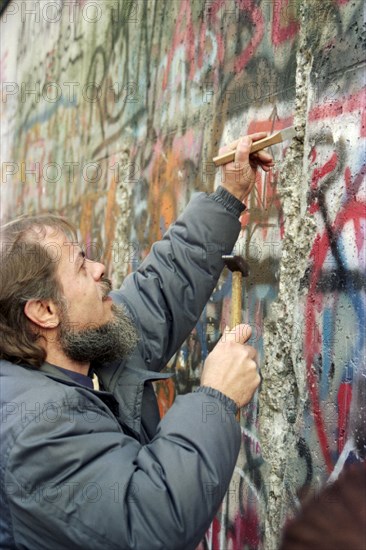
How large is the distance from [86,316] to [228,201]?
2.10 ft

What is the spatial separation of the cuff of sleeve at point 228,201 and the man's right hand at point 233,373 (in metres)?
0.59

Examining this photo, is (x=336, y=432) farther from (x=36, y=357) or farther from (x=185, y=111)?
(x=185, y=111)

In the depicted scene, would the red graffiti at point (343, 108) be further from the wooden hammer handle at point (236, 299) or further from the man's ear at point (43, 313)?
the man's ear at point (43, 313)

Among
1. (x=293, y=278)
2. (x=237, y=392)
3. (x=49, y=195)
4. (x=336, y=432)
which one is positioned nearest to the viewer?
(x=237, y=392)

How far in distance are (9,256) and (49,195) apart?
15.8 feet

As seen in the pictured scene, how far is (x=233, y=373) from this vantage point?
2.09 metres

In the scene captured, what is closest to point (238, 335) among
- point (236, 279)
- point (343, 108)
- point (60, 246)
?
point (236, 279)

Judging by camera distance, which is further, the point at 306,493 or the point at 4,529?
the point at 306,493

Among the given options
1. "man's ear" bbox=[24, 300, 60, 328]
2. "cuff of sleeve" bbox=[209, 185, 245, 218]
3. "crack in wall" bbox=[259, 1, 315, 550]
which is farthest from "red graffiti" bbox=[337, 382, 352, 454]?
"man's ear" bbox=[24, 300, 60, 328]

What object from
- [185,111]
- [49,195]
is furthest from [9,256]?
[49,195]

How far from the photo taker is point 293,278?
2826 mm

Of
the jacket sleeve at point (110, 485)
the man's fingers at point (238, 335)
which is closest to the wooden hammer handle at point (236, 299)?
the man's fingers at point (238, 335)

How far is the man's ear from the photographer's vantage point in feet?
7.59

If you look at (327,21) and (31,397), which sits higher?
(327,21)
